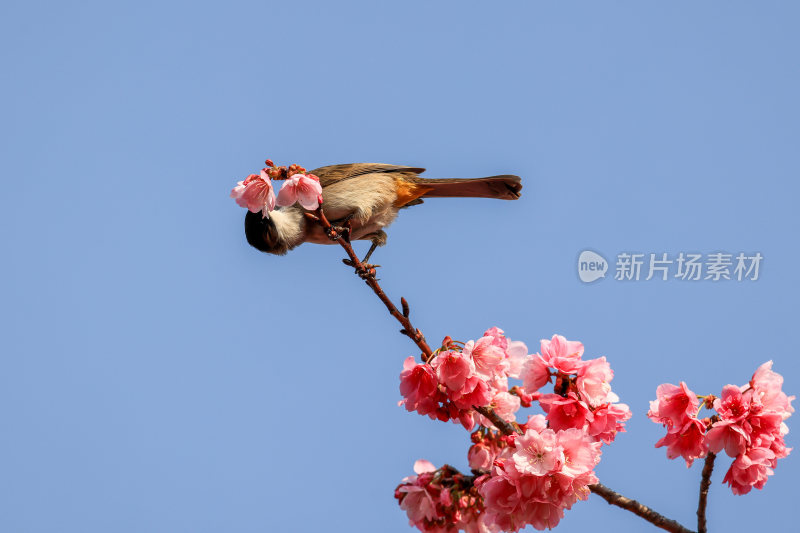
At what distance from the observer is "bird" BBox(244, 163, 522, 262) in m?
6.06

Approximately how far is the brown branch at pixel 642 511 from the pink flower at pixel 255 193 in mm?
1906

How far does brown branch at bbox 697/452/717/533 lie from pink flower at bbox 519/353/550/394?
0.77 meters

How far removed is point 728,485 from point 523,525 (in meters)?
1.00

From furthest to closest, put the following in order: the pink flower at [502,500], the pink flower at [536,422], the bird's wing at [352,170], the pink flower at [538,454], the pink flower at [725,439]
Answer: the bird's wing at [352,170] < the pink flower at [536,422] < the pink flower at [725,439] < the pink flower at [502,500] < the pink flower at [538,454]

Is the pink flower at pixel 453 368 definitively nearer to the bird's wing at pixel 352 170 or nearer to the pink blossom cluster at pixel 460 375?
the pink blossom cluster at pixel 460 375

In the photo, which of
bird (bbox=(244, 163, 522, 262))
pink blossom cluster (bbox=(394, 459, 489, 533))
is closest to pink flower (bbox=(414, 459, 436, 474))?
pink blossom cluster (bbox=(394, 459, 489, 533))

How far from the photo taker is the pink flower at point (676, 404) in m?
3.29

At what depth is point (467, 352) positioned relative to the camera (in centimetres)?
338

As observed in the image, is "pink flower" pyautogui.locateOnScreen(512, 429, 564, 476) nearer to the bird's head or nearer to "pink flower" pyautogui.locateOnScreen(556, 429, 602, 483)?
"pink flower" pyautogui.locateOnScreen(556, 429, 602, 483)

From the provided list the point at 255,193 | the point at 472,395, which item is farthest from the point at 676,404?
the point at 255,193

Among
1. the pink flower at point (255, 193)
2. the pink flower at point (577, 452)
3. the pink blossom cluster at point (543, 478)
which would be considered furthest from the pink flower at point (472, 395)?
the pink flower at point (255, 193)

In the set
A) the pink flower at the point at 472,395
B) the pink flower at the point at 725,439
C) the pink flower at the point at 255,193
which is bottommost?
the pink flower at the point at 725,439

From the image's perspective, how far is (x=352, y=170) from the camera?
6.32 meters

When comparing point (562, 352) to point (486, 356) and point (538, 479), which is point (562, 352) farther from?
point (538, 479)
